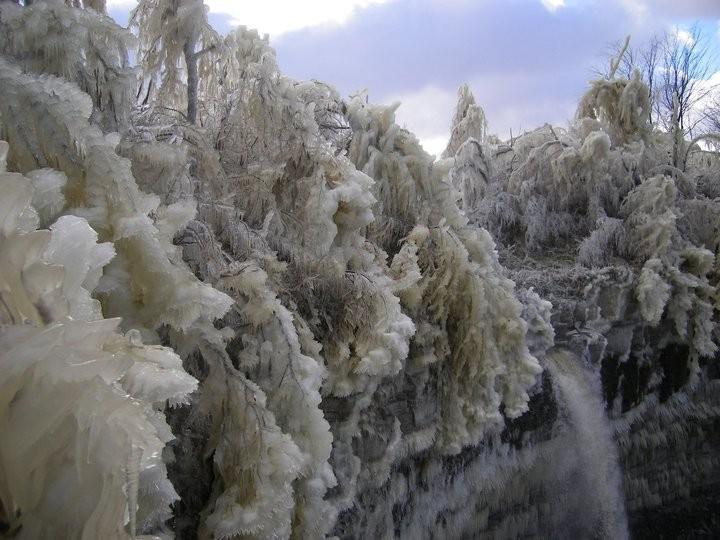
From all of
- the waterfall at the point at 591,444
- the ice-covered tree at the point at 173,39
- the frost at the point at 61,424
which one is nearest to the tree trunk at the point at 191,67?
the ice-covered tree at the point at 173,39

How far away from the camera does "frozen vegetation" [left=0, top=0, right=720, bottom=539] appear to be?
1.18 metres

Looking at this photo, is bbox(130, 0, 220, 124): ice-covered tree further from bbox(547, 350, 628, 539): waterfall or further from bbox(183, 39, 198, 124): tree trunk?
bbox(547, 350, 628, 539): waterfall

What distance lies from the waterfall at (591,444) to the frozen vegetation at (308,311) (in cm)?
3

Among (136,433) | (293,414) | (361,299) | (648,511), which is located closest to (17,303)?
(136,433)

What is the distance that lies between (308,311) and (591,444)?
3230 millimetres

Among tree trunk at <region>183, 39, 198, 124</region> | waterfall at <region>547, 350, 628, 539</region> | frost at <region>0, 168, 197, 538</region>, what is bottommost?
waterfall at <region>547, 350, 628, 539</region>

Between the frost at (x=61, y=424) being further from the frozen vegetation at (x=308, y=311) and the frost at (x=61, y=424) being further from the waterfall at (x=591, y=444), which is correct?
the waterfall at (x=591, y=444)

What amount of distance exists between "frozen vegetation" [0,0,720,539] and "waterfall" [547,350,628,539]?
31 millimetres

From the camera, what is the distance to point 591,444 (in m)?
5.55

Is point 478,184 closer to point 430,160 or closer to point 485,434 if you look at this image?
point 430,160

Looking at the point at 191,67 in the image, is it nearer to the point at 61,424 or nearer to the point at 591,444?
the point at 61,424

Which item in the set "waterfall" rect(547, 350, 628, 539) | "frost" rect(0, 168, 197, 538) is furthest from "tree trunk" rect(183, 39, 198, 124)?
"waterfall" rect(547, 350, 628, 539)

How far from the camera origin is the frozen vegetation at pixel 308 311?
118 centimetres

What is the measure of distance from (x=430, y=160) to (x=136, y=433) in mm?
4031
